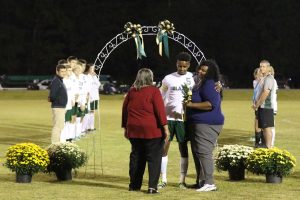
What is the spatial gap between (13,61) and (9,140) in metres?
49.2

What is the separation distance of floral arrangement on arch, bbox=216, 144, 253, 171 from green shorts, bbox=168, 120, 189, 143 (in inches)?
37.3

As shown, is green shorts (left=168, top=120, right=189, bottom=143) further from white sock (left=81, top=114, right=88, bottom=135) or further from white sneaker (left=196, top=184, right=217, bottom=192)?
white sock (left=81, top=114, right=88, bottom=135)

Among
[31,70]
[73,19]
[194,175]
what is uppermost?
[73,19]

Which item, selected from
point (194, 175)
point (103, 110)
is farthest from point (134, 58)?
point (194, 175)

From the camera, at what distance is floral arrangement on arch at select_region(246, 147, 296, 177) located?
1233 centimetres

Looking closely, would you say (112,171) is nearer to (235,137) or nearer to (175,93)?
(175,93)

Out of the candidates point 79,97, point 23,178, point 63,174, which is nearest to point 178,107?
point 63,174

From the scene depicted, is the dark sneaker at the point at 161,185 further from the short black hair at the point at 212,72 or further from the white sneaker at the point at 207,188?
the short black hair at the point at 212,72

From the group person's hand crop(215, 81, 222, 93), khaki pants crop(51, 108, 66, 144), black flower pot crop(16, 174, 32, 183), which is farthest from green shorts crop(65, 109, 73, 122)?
person's hand crop(215, 81, 222, 93)

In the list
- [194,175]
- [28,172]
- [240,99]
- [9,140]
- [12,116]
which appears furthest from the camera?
[240,99]

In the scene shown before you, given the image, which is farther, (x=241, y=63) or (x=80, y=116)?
(x=241, y=63)

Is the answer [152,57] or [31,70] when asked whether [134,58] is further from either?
[31,70]

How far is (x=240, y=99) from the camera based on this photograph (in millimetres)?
46094

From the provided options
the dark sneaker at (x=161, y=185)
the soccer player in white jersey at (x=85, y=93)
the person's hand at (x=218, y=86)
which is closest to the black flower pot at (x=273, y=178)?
the dark sneaker at (x=161, y=185)
